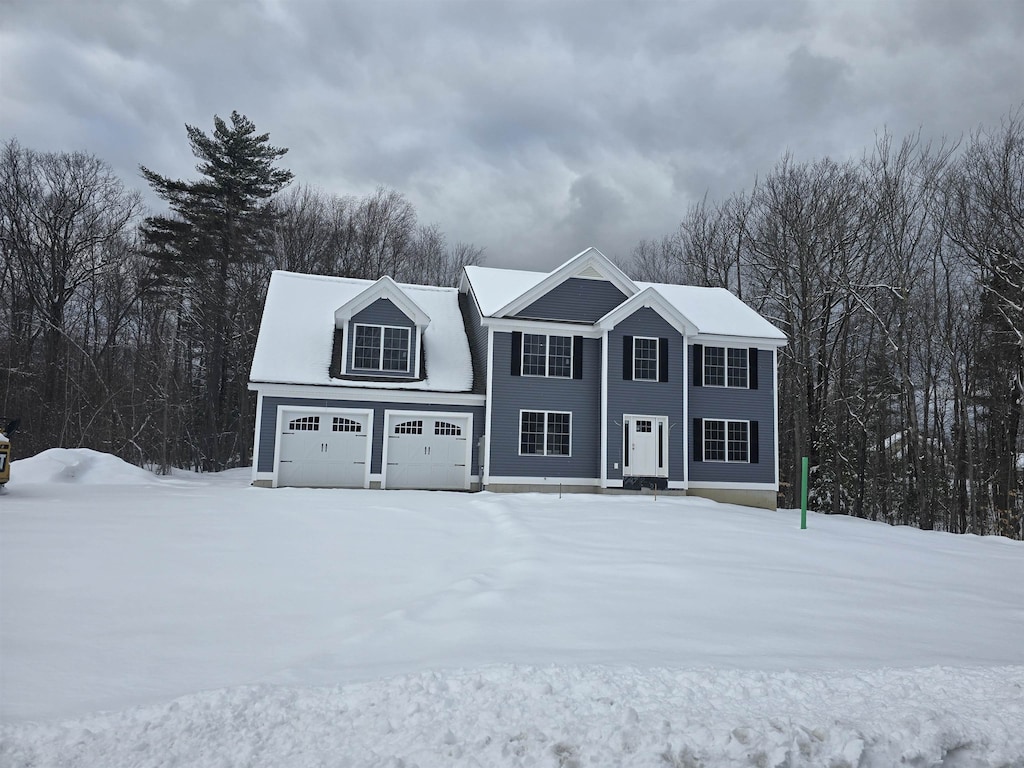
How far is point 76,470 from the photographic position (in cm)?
1889

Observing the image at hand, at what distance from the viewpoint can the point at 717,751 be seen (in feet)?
11.3

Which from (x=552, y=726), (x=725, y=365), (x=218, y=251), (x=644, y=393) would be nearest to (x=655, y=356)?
(x=644, y=393)

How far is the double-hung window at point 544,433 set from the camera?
20.1 meters

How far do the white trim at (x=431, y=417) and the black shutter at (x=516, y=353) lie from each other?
1860 millimetres

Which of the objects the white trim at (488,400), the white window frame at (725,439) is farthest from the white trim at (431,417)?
the white window frame at (725,439)

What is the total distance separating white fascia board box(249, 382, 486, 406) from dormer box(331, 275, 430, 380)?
0.66 meters

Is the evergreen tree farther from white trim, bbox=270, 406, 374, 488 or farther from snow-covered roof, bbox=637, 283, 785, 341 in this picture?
snow-covered roof, bbox=637, 283, 785, 341

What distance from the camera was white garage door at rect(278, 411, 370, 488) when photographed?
18891 millimetres

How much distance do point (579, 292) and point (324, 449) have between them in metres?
8.72

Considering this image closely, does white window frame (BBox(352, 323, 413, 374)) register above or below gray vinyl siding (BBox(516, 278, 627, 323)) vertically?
below

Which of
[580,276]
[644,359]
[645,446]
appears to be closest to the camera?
[645,446]

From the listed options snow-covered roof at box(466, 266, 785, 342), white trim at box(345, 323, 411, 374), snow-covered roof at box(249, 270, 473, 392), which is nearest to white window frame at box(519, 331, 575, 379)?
snow-covered roof at box(466, 266, 785, 342)

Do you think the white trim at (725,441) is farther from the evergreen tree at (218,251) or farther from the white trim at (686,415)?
the evergreen tree at (218,251)

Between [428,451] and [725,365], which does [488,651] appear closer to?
[428,451]
